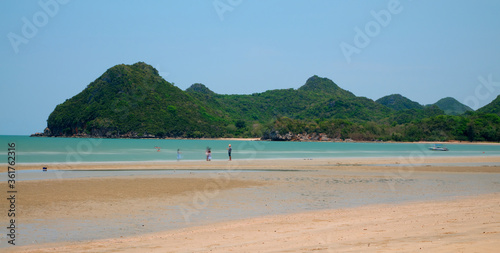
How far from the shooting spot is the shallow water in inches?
379

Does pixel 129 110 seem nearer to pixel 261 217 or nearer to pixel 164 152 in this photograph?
pixel 164 152

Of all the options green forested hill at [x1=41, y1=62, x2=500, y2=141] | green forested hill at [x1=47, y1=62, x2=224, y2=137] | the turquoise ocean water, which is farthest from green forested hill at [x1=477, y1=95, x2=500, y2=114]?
green forested hill at [x1=47, y1=62, x2=224, y2=137]

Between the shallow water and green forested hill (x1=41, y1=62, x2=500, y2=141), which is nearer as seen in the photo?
the shallow water

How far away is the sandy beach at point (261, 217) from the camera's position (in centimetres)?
765

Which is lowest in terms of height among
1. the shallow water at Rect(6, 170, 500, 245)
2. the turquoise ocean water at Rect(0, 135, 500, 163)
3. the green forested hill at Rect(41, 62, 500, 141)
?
the shallow water at Rect(6, 170, 500, 245)

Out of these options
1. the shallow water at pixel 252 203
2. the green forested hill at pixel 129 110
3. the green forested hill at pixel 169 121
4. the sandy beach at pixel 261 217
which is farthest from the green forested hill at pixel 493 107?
the sandy beach at pixel 261 217

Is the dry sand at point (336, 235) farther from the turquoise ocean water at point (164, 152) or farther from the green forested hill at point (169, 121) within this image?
the green forested hill at point (169, 121)

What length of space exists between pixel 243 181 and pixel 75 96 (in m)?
137

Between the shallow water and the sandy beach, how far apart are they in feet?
0.12

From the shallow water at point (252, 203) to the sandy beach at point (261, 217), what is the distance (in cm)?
4

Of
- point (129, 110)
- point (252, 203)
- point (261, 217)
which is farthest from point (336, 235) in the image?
point (129, 110)

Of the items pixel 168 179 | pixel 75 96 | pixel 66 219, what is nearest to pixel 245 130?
pixel 75 96

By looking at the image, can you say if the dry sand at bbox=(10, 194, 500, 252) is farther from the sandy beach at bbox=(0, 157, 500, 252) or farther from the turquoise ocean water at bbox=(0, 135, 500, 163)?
the turquoise ocean water at bbox=(0, 135, 500, 163)

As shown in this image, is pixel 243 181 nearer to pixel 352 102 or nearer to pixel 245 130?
pixel 245 130
